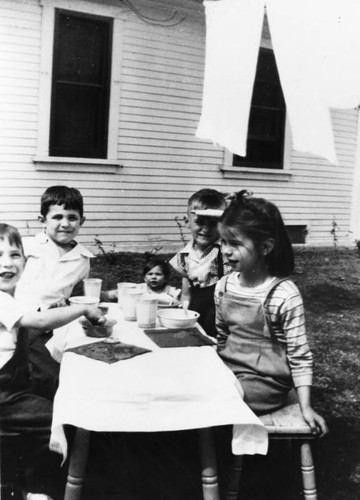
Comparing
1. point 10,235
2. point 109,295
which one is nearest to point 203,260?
point 109,295

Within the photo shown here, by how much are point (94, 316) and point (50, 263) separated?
4.30ft

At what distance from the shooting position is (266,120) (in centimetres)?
1043

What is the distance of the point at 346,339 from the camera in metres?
5.78

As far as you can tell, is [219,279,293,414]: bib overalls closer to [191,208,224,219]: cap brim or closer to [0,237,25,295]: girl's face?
[0,237,25,295]: girl's face

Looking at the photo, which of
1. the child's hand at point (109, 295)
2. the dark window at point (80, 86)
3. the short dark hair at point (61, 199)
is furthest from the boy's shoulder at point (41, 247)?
the dark window at point (80, 86)

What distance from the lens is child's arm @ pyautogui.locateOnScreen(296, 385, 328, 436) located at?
7.97 feet

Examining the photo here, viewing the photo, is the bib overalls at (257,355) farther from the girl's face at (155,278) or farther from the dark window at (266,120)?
the dark window at (266,120)

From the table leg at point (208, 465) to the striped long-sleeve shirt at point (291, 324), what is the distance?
501 mm

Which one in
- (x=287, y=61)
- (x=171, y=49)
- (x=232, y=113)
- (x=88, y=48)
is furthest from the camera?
(x=171, y=49)

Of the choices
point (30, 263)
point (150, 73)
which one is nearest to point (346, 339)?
point (30, 263)

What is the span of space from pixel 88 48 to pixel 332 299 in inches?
189

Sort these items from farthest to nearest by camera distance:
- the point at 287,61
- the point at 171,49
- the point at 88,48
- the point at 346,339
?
the point at 171,49 < the point at 88,48 < the point at 346,339 < the point at 287,61

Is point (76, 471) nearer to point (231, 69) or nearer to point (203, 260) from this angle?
point (203, 260)

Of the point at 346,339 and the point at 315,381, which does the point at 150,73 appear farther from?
the point at 315,381
